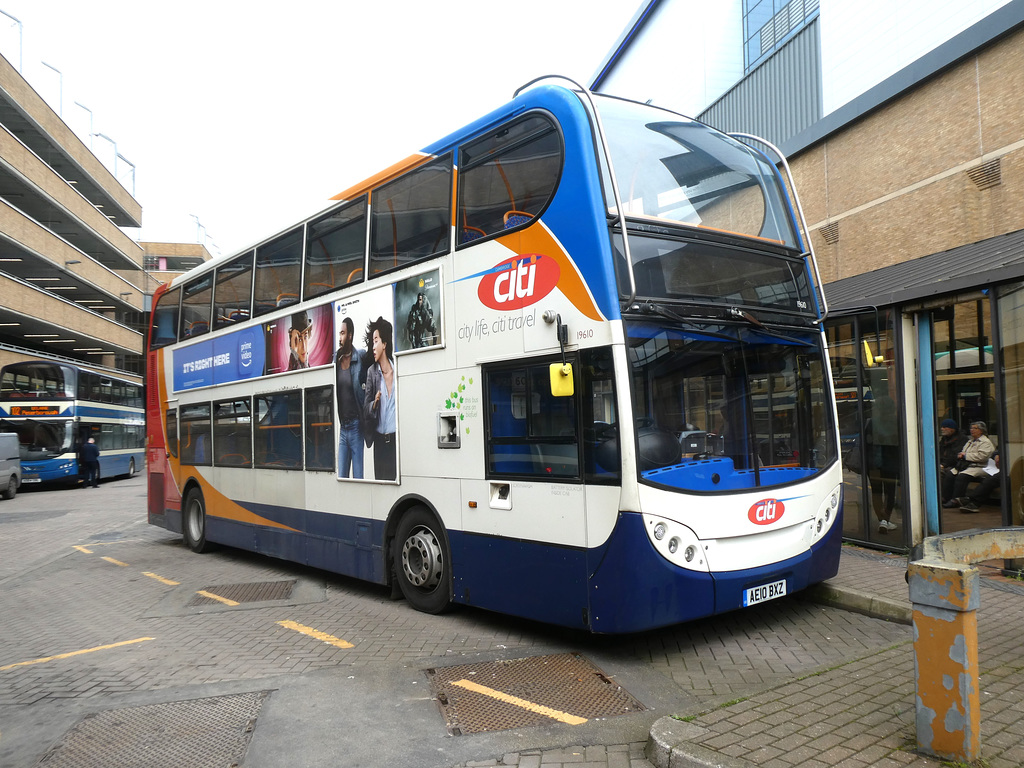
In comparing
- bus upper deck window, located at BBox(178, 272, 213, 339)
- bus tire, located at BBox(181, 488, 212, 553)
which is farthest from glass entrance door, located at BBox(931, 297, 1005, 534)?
bus tire, located at BBox(181, 488, 212, 553)

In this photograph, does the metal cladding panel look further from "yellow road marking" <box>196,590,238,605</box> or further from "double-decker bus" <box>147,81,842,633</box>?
"yellow road marking" <box>196,590,238,605</box>

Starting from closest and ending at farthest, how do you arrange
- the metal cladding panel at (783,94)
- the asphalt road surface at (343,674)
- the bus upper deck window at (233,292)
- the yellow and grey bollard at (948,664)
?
1. the yellow and grey bollard at (948,664)
2. the asphalt road surface at (343,674)
3. the bus upper deck window at (233,292)
4. the metal cladding panel at (783,94)

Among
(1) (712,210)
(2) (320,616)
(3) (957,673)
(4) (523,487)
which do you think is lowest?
(2) (320,616)

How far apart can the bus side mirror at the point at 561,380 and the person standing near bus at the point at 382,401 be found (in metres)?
2.48

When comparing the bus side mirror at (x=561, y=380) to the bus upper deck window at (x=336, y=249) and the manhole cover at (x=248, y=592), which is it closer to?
the bus upper deck window at (x=336, y=249)

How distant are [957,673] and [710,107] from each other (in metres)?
16.6

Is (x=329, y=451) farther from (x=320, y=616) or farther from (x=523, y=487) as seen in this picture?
(x=523, y=487)

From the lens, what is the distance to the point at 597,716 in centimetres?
472

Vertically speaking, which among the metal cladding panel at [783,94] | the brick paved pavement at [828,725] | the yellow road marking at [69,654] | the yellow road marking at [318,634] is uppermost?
the metal cladding panel at [783,94]

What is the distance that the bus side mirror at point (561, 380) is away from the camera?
565cm

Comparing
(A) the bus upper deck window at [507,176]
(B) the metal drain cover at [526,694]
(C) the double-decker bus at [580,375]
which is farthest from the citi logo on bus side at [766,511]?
(A) the bus upper deck window at [507,176]

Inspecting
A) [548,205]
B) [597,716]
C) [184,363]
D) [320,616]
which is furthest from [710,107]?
[597,716]

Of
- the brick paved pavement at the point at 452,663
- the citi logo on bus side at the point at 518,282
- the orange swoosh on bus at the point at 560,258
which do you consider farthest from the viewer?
the citi logo on bus side at the point at 518,282

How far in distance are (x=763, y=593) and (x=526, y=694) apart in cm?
199
